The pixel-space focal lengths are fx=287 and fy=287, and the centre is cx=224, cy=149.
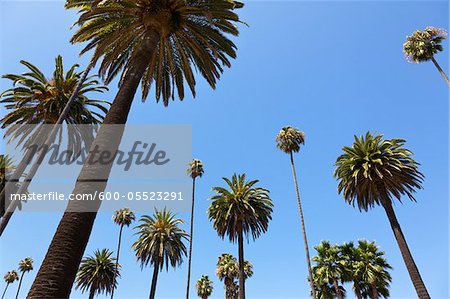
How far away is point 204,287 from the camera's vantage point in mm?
60969

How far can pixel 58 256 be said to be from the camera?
19.0 feet

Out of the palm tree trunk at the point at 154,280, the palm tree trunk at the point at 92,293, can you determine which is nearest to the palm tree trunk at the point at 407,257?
the palm tree trunk at the point at 154,280

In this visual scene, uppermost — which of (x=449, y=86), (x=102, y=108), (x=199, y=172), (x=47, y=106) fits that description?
(x=199, y=172)

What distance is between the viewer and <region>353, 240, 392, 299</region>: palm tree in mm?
33406

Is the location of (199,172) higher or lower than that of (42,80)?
higher

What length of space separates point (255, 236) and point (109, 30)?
94.8 ft

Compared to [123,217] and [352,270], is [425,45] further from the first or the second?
[123,217]

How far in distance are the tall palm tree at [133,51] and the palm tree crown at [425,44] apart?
2188 centimetres

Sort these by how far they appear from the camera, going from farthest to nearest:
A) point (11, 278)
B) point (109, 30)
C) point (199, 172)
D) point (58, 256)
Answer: point (11, 278) → point (199, 172) → point (109, 30) → point (58, 256)

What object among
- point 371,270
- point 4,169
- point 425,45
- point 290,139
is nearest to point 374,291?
point 371,270

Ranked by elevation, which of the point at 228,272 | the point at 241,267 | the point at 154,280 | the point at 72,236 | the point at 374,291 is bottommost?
the point at 72,236

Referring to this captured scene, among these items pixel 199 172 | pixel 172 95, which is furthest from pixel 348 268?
pixel 172 95

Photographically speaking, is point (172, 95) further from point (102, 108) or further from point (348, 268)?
point (348, 268)

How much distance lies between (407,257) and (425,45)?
1937 centimetres
